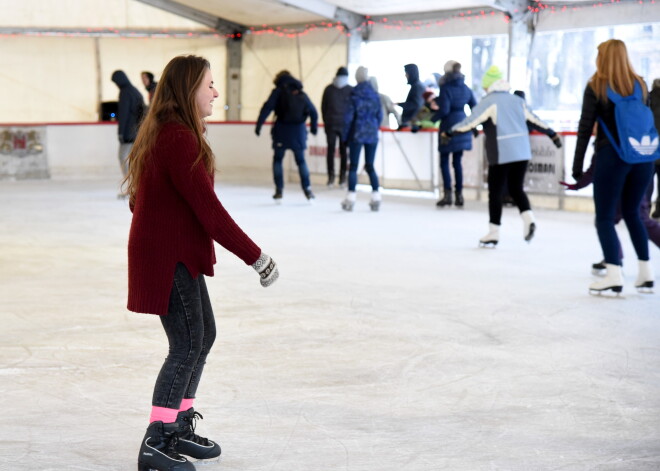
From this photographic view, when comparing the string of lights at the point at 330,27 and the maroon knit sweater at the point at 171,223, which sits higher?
the string of lights at the point at 330,27

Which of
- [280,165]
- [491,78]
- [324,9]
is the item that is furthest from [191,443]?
[324,9]

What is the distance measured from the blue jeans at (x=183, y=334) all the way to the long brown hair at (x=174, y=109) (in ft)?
1.07

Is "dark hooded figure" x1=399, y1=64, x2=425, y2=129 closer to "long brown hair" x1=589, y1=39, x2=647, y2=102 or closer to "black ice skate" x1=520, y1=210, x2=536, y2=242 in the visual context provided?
"black ice skate" x1=520, y1=210, x2=536, y2=242

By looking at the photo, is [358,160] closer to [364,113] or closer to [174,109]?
[364,113]

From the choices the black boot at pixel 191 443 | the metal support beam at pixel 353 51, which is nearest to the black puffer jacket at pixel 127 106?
the metal support beam at pixel 353 51

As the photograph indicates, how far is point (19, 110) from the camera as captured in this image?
1845 cm

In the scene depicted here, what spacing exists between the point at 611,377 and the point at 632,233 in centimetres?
188

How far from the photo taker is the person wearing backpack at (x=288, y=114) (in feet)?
35.2

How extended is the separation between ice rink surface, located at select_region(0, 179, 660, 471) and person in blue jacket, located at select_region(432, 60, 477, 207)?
2.87 meters

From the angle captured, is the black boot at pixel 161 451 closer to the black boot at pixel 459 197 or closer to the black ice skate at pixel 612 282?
the black ice skate at pixel 612 282

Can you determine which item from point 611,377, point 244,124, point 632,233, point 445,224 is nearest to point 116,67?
point 244,124

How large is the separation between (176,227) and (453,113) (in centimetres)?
824

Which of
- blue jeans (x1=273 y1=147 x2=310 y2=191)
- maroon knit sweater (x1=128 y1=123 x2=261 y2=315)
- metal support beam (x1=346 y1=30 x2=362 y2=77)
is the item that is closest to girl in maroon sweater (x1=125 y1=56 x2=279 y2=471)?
maroon knit sweater (x1=128 y1=123 x2=261 y2=315)

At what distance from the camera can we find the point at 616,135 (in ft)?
17.9
